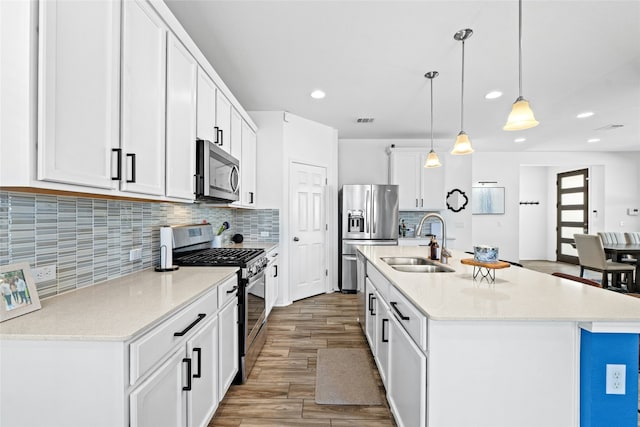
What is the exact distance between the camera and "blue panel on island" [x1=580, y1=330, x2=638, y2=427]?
1.17m

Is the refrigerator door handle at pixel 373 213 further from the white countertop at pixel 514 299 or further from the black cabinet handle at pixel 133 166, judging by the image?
the black cabinet handle at pixel 133 166

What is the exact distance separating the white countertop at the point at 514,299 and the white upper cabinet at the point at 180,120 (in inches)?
55.4

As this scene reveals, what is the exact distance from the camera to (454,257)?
2760mm

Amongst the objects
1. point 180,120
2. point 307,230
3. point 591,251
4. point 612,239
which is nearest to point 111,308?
point 180,120

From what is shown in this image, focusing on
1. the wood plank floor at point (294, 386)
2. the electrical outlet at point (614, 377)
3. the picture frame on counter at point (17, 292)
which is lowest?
the wood plank floor at point (294, 386)

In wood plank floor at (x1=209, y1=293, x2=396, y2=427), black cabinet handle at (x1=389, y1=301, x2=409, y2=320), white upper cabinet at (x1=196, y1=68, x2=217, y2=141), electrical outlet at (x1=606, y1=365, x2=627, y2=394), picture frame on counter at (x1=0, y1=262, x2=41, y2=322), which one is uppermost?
white upper cabinet at (x1=196, y1=68, x2=217, y2=141)

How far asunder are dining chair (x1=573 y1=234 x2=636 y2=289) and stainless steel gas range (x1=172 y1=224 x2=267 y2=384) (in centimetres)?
526

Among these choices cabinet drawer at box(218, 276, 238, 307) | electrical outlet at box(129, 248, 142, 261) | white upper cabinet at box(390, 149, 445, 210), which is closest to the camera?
cabinet drawer at box(218, 276, 238, 307)

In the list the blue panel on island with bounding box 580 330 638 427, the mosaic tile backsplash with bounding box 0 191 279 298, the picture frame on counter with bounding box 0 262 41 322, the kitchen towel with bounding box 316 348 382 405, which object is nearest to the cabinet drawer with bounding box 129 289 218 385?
the picture frame on counter with bounding box 0 262 41 322

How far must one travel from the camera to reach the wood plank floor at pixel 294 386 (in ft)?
6.15

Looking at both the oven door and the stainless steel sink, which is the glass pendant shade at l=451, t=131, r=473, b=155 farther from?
the oven door

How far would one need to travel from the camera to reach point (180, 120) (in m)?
1.87

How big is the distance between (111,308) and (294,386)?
1506 mm

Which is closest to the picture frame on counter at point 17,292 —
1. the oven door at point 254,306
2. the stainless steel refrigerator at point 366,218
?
the oven door at point 254,306
